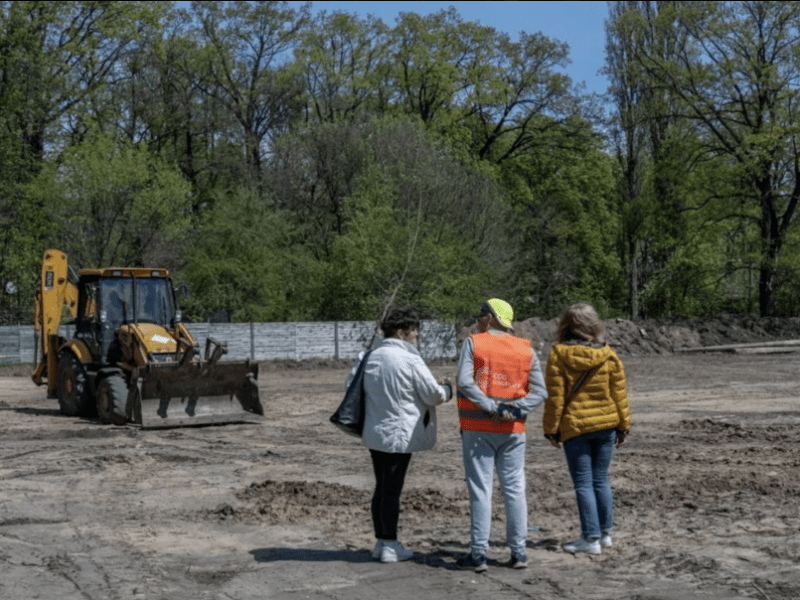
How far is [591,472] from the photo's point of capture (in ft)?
25.9

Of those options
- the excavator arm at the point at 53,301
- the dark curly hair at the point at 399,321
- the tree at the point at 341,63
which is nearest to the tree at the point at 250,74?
the tree at the point at 341,63

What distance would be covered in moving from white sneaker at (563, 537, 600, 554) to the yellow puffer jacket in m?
0.80

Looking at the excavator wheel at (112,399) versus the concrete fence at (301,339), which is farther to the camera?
the concrete fence at (301,339)

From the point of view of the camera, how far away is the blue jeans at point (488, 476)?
24.0 ft

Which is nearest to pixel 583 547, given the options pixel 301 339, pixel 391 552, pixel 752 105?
pixel 391 552

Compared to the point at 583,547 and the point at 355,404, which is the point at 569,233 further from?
the point at 355,404

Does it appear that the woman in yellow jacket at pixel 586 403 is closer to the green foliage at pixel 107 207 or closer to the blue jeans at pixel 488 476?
the blue jeans at pixel 488 476

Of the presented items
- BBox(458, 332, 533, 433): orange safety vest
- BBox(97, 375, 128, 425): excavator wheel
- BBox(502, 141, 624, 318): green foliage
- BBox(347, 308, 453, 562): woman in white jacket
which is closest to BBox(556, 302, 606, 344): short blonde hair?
BBox(458, 332, 533, 433): orange safety vest

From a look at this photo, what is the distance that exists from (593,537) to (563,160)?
4544 cm

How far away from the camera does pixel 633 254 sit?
49.4 meters

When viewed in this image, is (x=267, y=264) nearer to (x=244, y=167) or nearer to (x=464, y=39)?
(x=244, y=167)

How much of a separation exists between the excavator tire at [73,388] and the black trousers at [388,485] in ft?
40.5

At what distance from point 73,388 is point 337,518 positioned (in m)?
11.0

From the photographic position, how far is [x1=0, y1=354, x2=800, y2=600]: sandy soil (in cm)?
718
